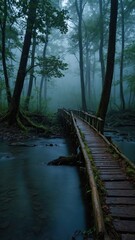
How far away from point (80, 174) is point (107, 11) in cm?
2365

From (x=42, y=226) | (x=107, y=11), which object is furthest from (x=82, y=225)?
(x=107, y=11)

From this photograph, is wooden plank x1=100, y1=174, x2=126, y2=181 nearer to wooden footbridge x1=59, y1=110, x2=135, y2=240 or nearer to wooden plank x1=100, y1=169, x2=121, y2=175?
wooden footbridge x1=59, y1=110, x2=135, y2=240

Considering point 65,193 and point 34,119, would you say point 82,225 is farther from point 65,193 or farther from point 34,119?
point 34,119

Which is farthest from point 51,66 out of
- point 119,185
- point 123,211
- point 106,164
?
point 123,211

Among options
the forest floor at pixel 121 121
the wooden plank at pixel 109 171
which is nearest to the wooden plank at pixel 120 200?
the wooden plank at pixel 109 171

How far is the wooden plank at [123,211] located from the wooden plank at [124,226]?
0.15m

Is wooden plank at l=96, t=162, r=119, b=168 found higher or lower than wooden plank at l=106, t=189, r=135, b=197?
higher

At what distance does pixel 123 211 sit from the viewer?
15.0ft

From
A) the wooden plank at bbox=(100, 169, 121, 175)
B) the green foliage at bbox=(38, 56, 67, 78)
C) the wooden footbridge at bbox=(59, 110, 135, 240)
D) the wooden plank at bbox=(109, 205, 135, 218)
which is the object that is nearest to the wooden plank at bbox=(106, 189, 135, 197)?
the wooden footbridge at bbox=(59, 110, 135, 240)

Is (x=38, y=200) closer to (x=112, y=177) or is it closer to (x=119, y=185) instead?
(x=112, y=177)

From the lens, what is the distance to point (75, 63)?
7594cm

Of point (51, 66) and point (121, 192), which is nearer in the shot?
point (121, 192)

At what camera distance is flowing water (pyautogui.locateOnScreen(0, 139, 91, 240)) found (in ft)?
17.1

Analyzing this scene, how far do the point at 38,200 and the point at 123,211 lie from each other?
9.82ft
